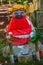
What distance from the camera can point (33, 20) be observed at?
26.6 ft

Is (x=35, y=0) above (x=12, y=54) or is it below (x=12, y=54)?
above

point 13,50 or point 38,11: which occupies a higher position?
point 38,11

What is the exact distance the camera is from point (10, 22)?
26.5 feet

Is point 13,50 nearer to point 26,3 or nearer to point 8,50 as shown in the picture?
point 8,50

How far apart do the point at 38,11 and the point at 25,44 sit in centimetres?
51

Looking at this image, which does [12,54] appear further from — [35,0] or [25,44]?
[35,0]

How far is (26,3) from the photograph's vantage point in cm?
809

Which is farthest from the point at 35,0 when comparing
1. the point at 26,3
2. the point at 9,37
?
→ the point at 9,37

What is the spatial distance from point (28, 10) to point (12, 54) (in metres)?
0.67

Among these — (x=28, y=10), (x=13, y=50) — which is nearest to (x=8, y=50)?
(x=13, y=50)

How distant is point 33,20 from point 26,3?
0.85 ft

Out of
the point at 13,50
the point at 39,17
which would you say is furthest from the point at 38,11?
the point at 13,50

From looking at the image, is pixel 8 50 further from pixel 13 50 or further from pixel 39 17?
pixel 39 17

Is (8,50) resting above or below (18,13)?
below
